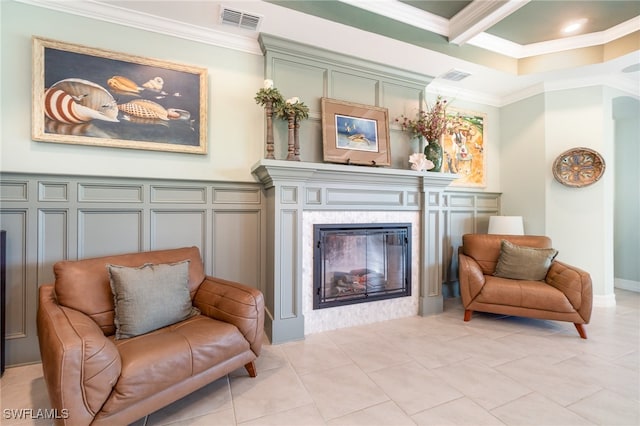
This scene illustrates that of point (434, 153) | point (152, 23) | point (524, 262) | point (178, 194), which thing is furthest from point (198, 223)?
point (524, 262)

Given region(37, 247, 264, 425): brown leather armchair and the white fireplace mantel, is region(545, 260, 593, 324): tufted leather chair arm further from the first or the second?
region(37, 247, 264, 425): brown leather armchair

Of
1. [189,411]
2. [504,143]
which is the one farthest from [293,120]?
[504,143]

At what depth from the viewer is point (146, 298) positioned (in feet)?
5.87

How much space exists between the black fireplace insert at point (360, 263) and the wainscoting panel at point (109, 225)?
0.63 meters

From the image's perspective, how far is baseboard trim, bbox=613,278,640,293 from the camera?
420 centimetres

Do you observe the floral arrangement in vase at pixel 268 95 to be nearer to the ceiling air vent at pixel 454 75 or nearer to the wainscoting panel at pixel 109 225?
the wainscoting panel at pixel 109 225

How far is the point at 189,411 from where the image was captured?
1.62 metres

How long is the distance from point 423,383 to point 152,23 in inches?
141

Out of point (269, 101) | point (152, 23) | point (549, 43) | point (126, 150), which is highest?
point (549, 43)

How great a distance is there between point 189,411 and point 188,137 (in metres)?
2.11

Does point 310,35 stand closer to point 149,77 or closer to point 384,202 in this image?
point 149,77

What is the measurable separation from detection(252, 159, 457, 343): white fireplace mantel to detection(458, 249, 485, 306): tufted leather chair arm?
30 cm

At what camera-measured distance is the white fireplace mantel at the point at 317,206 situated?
250 cm

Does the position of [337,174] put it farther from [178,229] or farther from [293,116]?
[178,229]
